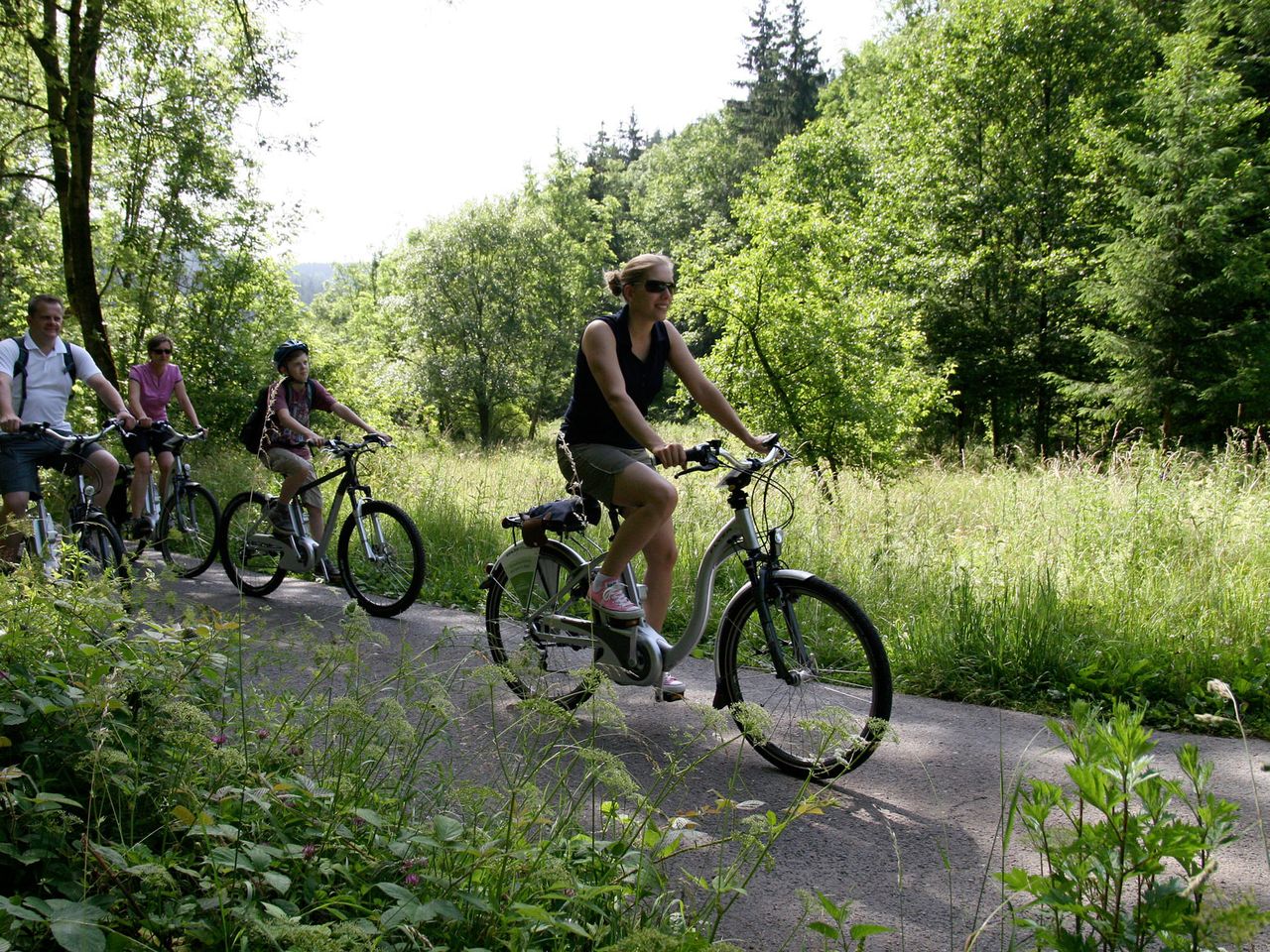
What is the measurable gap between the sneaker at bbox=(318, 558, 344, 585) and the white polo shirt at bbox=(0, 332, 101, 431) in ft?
7.09

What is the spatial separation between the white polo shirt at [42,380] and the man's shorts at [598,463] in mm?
4573

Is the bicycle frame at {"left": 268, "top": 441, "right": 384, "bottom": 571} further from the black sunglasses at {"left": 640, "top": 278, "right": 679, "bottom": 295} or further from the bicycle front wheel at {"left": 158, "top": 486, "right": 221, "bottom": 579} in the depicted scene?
the black sunglasses at {"left": 640, "top": 278, "right": 679, "bottom": 295}

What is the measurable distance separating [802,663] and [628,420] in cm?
140

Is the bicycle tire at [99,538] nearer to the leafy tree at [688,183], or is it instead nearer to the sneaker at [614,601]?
the sneaker at [614,601]

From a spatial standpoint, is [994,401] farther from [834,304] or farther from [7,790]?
[7,790]

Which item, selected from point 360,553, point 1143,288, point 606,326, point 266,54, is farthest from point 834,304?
point 606,326

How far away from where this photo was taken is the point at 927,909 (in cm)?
294

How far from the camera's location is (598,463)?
15.4 feet

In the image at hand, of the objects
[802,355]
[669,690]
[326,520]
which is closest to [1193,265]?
[802,355]

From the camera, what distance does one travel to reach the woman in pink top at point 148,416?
8.68 metres

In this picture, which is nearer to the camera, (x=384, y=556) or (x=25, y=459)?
(x=25, y=459)

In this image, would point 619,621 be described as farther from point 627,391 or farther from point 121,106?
point 121,106

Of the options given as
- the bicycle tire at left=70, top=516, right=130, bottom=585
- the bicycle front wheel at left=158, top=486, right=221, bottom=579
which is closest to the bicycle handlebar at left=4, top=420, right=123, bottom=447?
the bicycle tire at left=70, top=516, right=130, bottom=585

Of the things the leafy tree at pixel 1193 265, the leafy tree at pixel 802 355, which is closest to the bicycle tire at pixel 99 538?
the leafy tree at pixel 802 355
